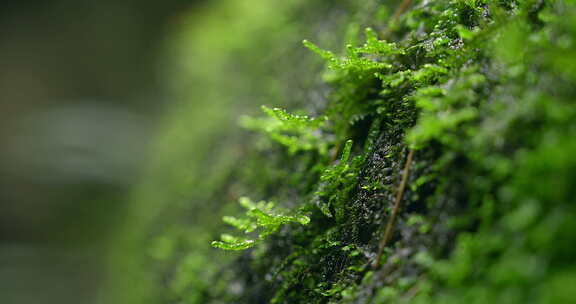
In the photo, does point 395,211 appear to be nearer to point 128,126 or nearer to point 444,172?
point 444,172

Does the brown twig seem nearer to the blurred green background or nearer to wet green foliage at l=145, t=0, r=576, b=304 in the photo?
wet green foliage at l=145, t=0, r=576, b=304

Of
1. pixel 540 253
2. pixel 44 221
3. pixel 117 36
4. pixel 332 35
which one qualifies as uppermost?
pixel 117 36

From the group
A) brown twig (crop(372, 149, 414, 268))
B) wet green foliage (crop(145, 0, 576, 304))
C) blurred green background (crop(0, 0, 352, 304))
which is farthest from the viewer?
blurred green background (crop(0, 0, 352, 304))

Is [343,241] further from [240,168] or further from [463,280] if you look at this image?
[240,168]

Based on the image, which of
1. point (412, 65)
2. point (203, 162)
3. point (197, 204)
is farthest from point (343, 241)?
point (203, 162)

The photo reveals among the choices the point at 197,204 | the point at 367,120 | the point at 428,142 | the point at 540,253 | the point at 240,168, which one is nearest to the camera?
the point at 540,253

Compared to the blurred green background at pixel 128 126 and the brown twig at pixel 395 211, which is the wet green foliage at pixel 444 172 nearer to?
the brown twig at pixel 395 211

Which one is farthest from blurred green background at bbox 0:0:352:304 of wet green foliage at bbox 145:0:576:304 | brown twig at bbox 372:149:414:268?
brown twig at bbox 372:149:414:268

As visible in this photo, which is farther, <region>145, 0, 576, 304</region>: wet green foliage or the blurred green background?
the blurred green background
